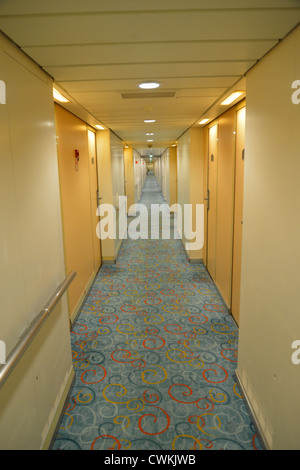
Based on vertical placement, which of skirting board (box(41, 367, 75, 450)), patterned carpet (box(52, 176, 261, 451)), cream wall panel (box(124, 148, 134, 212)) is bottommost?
patterned carpet (box(52, 176, 261, 451))

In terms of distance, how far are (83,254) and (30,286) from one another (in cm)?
247

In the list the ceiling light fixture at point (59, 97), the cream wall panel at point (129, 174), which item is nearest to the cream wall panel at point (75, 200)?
the ceiling light fixture at point (59, 97)

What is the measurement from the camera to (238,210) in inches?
128

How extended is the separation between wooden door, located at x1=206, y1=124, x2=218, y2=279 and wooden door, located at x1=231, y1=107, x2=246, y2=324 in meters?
1.05

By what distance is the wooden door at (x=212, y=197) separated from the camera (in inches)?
171

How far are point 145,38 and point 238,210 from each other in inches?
83.9

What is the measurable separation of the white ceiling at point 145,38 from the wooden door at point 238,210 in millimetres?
662
